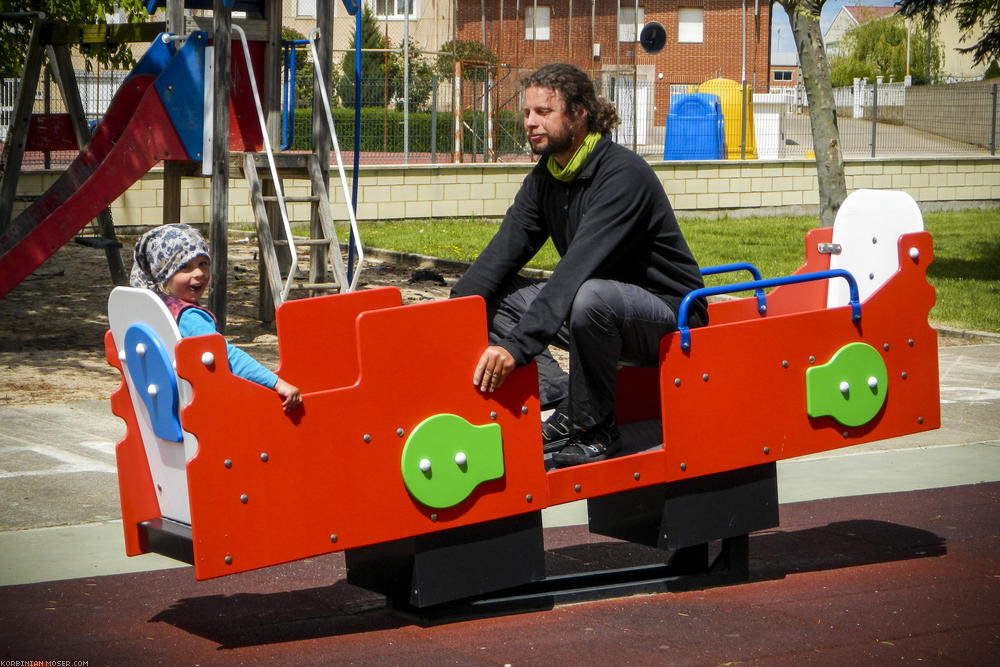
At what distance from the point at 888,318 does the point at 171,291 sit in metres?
2.65

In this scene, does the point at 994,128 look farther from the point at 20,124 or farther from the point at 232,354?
the point at 232,354

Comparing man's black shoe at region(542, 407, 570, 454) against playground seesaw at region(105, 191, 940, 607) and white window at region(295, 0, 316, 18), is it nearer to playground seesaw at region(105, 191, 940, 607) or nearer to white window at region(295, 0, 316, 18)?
playground seesaw at region(105, 191, 940, 607)

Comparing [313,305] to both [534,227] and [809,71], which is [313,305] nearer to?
[534,227]

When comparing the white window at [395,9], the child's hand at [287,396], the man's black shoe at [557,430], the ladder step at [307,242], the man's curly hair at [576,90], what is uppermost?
the white window at [395,9]

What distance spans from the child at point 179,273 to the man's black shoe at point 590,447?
1135 mm

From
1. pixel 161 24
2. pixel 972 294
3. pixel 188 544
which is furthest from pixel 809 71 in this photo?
pixel 188 544

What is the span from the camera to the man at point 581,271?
4203mm

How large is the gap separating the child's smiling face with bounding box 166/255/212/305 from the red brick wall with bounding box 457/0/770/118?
41.3 metres

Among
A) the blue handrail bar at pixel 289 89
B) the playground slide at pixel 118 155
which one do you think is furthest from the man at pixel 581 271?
the blue handrail bar at pixel 289 89

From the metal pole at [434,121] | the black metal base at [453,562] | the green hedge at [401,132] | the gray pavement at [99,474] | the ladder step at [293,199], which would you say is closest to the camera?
the black metal base at [453,562]

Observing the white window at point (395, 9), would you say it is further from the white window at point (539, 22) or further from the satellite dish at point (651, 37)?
the satellite dish at point (651, 37)

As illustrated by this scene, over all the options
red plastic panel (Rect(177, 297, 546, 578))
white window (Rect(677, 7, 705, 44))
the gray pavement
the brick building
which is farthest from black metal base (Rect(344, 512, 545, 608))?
white window (Rect(677, 7, 705, 44))

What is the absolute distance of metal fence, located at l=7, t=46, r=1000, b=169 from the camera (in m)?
22.0

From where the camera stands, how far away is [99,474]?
20.2ft
